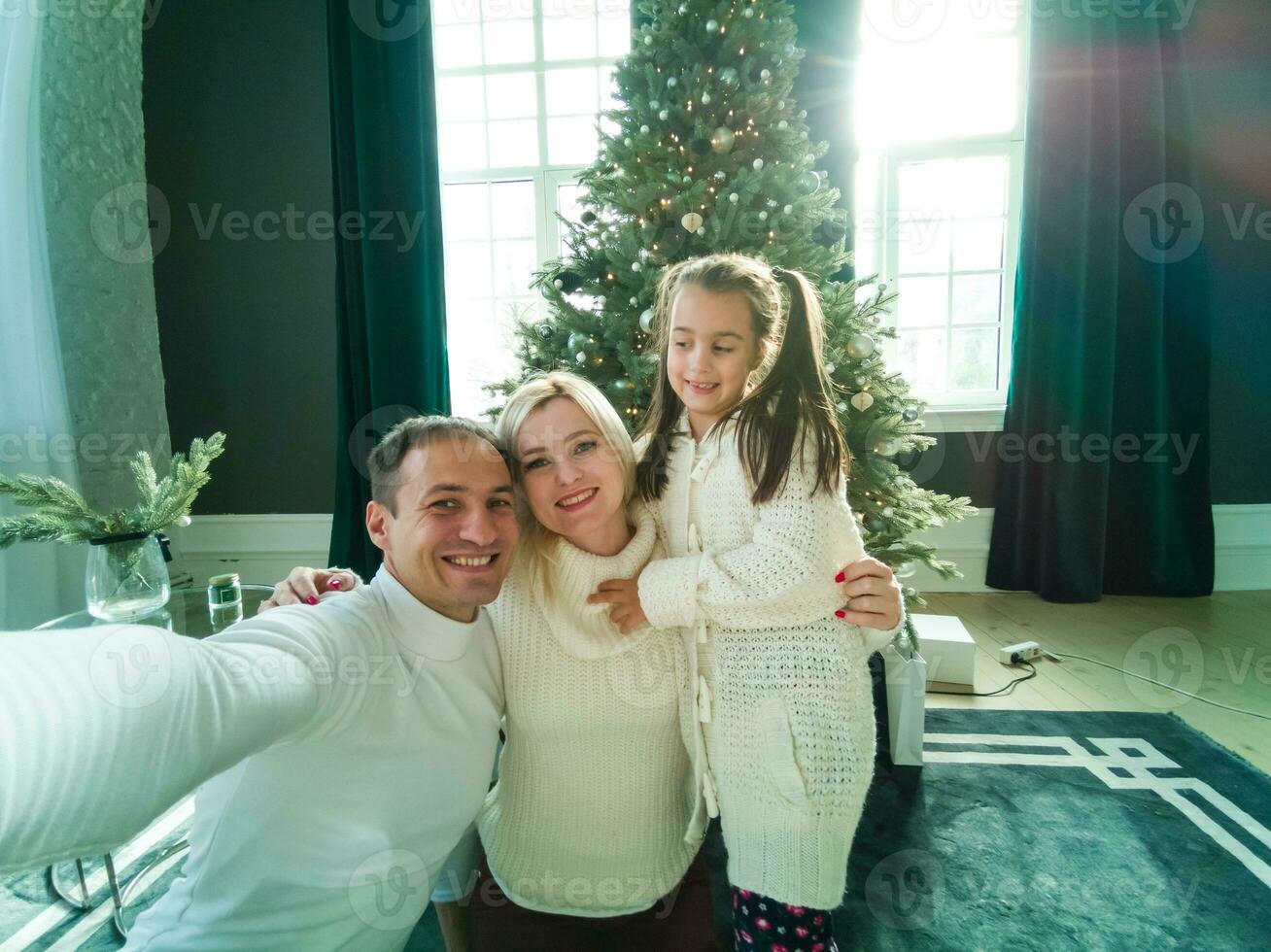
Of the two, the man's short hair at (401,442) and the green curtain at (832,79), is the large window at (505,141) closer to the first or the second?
the green curtain at (832,79)

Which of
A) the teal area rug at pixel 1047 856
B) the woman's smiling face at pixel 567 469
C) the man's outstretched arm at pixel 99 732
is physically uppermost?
the woman's smiling face at pixel 567 469

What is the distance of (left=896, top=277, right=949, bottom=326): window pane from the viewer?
11.7ft

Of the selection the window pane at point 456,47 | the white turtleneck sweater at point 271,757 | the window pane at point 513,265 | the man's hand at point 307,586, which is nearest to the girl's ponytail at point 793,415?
the white turtleneck sweater at point 271,757

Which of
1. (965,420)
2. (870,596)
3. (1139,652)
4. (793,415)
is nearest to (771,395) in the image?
(793,415)

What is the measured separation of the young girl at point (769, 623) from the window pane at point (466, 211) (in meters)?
2.76

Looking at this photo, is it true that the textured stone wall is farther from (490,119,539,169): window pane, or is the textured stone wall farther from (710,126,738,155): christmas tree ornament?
A: (710,126,738,155): christmas tree ornament

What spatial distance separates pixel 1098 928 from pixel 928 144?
347 cm

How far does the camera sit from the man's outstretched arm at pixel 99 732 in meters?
0.41

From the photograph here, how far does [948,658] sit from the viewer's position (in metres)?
2.44

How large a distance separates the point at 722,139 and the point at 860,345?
756 millimetres

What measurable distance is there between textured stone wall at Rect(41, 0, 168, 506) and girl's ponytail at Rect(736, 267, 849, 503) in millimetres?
3071

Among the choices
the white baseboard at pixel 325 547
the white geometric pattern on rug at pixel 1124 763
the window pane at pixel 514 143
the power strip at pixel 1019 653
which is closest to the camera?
the white geometric pattern on rug at pixel 1124 763

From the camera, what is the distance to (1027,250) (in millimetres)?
3180

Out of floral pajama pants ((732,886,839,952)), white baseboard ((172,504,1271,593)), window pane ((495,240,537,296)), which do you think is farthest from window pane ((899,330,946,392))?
floral pajama pants ((732,886,839,952))
